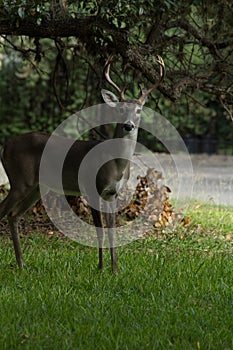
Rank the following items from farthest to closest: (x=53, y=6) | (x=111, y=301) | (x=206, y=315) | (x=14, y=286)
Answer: (x=53, y=6) → (x=14, y=286) → (x=111, y=301) → (x=206, y=315)

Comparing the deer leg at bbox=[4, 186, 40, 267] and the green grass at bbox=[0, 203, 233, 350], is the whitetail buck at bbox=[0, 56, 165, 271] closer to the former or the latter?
the deer leg at bbox=[4, 186, 40, 267]

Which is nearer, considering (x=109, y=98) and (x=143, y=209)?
(x=109, y=98)

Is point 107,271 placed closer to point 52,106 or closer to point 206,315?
point 206,315

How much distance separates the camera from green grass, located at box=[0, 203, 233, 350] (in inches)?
152

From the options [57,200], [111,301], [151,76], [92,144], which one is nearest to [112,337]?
[111,301]

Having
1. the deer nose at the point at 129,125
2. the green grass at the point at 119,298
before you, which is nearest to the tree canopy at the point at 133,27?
the deer nose at the point at 129,125

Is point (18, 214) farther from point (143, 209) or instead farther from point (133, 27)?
point (133, 27)

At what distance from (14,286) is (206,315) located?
5.08 feet

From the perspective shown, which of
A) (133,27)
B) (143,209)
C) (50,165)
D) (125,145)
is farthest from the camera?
(143,209)

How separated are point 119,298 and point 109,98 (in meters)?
2.17

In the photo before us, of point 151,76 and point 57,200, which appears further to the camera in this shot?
point 57,200

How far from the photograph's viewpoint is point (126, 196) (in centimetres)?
845

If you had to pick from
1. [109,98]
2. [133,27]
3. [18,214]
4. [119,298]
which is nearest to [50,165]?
[18,214]

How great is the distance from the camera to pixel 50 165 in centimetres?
607
